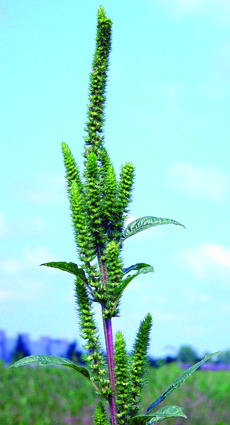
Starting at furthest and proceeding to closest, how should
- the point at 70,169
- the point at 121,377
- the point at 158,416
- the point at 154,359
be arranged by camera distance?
the point at 154,359 < the point at 70,169 < the point at 121,377 < the point at 158,416

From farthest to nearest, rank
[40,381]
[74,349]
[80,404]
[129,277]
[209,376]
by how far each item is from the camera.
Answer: [209,376]
[74,349]
[40,381]
[80,404]
[129,277]

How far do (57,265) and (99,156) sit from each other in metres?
0.69

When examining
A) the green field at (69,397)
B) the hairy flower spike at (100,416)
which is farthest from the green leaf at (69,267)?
the green field at (69,397)

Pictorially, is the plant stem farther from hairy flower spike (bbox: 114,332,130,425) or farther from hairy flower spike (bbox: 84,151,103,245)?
hairy flower spike (bbox: 84,151,103,245)

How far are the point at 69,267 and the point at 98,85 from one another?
1106 millimetres

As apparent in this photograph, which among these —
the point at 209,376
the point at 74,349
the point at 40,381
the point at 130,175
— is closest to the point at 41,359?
the point at 130,175

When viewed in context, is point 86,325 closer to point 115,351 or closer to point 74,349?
point 115,351

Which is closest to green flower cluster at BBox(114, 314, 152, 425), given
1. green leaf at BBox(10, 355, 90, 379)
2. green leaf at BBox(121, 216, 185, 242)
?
green leaf at BBox(10, 355, 90, 379)

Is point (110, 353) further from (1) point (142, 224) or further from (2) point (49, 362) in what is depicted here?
(1) point (142, 224)

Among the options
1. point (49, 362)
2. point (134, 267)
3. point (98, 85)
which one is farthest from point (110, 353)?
point (98, 85)

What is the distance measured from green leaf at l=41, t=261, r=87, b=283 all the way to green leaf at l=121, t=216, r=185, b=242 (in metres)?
0.31

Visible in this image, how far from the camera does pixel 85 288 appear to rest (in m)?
3.11

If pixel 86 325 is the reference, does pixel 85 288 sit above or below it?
above

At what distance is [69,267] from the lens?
3.04m
